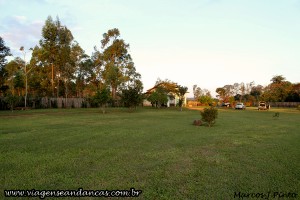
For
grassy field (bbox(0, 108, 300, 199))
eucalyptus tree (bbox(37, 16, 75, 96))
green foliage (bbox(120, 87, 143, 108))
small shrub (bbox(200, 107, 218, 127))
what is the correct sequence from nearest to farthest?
grassy field (bbox(0, 108, 300, 199)) < small shrub (bbox(200, 107, 218, 127)) < green foliage (bbox(120, 87, 143, 108)) < eucalyptus tree (bbox(37, 16, 75, 96))

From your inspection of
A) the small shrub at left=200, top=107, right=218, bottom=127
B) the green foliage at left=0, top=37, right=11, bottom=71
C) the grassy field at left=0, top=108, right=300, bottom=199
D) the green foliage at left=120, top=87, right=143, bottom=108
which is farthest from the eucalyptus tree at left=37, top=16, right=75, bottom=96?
the grassy field at left=0, top=108, right=300, bottom=199

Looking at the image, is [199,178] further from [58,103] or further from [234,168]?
[58,103]

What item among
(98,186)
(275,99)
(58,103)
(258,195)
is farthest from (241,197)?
(275,99)

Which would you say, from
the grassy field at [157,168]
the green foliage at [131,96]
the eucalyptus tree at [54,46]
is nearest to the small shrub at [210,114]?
the grassy field at [157,168]

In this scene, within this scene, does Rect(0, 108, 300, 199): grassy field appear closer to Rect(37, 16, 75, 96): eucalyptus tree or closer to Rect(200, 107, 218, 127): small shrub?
Rect(200, 107, 218, 127): small shrub

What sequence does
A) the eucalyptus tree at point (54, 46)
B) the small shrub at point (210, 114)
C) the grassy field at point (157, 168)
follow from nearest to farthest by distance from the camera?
the grassy field at point (157, 168) < the small shrub at point (210, 114) < the eucalyptus tree at point (54, 46)

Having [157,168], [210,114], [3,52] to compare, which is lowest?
[157,168]

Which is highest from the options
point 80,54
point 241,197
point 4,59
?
point 80,54

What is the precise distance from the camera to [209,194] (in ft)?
13.6

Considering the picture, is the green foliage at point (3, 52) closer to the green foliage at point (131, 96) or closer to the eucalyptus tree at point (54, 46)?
the eucalyptus tree at point (54, 46)

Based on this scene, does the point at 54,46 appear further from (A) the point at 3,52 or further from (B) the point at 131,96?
(B) the point at 131,96

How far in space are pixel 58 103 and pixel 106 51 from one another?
17.2 meters

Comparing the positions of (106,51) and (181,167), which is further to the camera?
(106,51)

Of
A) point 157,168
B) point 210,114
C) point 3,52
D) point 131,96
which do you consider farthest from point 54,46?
point 157,168
